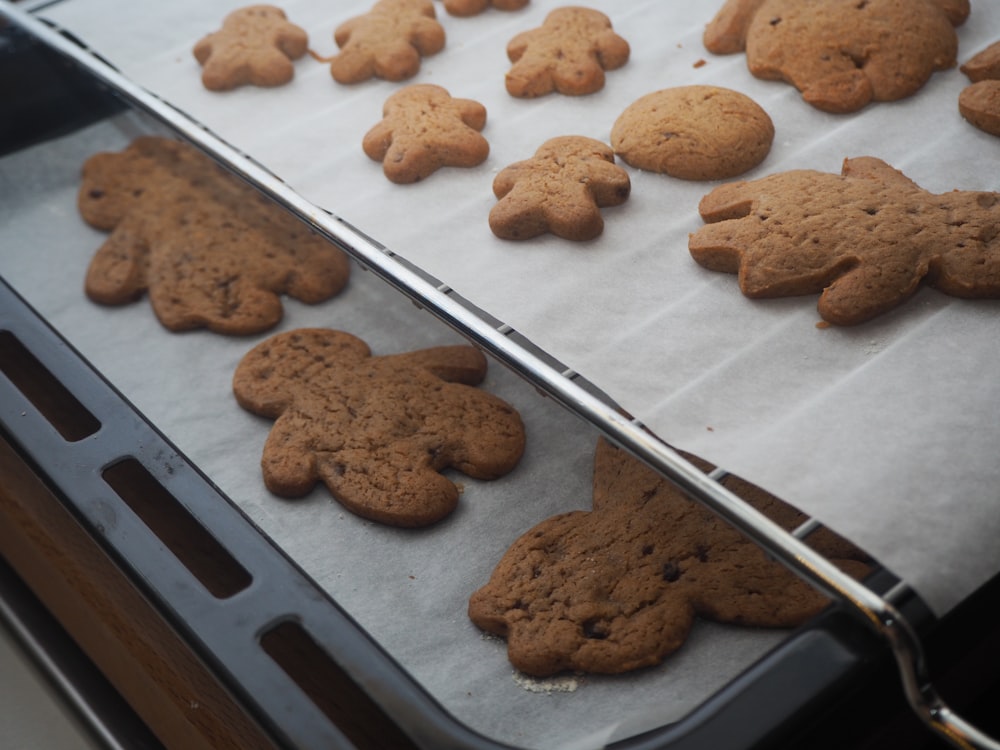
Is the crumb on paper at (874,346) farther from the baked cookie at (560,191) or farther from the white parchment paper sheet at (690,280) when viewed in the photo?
the baked cookie at (560,191)

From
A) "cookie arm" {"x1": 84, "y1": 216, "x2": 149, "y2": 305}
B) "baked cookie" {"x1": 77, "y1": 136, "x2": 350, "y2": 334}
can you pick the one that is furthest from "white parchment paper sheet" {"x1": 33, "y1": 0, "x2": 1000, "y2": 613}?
"cookie arm" {"x1": 84, "y1": 216, "x2": 149, "y2": 305}

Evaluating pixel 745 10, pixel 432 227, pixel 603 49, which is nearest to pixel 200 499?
pixel 432 227

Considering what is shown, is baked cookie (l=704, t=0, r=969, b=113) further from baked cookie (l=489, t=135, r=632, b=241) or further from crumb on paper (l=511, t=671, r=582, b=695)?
crumb on paper (l=511, t=671, r=582, b=695)

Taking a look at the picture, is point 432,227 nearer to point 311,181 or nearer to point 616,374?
point 311,181

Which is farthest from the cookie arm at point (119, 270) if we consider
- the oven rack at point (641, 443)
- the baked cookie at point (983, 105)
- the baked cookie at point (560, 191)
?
the baked cookie at point (983, 105)

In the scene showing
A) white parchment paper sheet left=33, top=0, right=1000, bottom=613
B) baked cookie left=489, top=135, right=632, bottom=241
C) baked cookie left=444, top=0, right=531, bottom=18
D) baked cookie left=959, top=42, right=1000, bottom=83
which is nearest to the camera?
white parchment paper sheet left=33, top=0, right=1000, bottom=613

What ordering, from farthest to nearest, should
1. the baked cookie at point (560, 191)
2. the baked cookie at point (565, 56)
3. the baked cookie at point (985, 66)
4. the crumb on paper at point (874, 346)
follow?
the baked cookie at point (565, 56) < the baked cookie at point (985, 66) < the baked cookie at point (560, 191) < the crumb on paper at point (874, 346)
